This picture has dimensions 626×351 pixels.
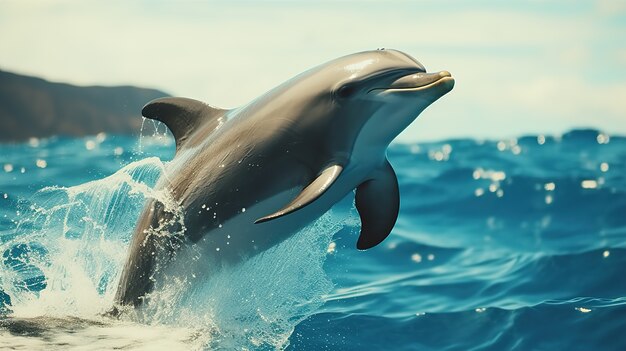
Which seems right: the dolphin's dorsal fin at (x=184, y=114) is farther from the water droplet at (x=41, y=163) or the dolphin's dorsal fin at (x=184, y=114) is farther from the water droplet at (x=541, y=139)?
the water droplet at (x=541, y=139)

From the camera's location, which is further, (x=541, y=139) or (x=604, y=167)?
(x=541, y=139)

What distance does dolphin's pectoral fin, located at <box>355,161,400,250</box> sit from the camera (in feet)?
20.9

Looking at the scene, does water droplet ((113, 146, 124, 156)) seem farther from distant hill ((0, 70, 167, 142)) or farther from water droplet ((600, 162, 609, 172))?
distant hill ((0, 70, 167, 142))

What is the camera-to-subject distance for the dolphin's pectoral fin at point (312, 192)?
17.9 ft

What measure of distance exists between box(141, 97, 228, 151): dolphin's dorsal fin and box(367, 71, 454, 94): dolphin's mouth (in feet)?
5.06

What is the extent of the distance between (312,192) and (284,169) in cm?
45

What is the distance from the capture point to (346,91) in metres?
5.95

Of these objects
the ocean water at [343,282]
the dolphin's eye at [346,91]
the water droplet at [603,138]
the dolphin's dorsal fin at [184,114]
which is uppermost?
the dolphin's eye at [346,91]

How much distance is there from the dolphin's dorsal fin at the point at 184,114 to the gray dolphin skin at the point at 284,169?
0.59ft

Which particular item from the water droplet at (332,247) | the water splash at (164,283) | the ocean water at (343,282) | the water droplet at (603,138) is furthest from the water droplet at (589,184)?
the water droplet at (603,138)

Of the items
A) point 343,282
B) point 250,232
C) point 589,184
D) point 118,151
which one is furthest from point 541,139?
point 250,232

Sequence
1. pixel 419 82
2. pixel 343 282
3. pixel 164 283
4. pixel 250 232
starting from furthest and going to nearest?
1. pixel 343 282
2. pixel 164 283
3. pixel 250 232
4. pixel 419 82

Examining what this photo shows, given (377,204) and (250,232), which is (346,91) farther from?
(250,232)

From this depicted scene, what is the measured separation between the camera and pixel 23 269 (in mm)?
8766
